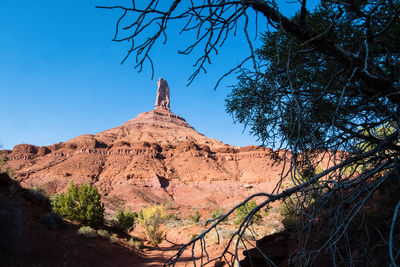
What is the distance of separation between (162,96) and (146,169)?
67.2m

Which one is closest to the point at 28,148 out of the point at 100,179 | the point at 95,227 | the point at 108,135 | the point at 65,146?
the point at 65,146

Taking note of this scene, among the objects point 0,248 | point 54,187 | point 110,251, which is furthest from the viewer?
point 54,187

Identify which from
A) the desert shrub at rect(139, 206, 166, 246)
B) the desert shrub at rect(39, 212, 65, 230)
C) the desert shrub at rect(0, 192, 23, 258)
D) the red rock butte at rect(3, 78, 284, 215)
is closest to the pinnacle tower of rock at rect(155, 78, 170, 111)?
the red rock butte at rect(3, 78, 284, 215)

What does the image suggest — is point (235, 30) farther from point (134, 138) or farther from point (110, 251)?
point (134, 138)

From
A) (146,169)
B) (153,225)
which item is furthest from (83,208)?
(146,169)

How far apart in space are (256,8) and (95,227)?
50.2ft

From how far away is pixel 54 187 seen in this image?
44531mm

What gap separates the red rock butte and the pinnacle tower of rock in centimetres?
4238

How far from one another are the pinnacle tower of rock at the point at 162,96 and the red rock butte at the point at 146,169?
42.4m

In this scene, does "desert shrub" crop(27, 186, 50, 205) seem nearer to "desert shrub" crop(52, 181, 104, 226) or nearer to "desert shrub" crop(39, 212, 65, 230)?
"desert shrub" crop(52, 181, 104, 226)

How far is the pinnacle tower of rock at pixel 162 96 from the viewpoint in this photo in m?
112

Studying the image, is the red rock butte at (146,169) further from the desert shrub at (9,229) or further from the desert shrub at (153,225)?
the desert shrub at (9,229)

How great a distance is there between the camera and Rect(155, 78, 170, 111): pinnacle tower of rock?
112 m

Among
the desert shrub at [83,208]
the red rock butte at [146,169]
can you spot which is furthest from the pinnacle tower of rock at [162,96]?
the desert shrub at [83,208]
